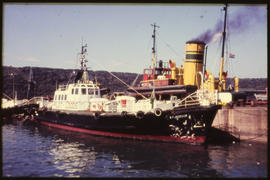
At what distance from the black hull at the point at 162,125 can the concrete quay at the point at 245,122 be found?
3.70m

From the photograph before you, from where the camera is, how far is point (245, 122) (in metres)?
22.2

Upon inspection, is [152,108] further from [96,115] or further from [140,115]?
[96,115]

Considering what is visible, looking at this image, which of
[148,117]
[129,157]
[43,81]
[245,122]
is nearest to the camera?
[129,157]

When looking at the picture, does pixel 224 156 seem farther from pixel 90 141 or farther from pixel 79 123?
pixel 79 123

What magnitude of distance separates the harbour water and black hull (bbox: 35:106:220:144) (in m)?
0.65

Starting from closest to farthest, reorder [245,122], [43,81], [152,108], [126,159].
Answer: [126,159] < [152,108] < [245,122] < [43,81]

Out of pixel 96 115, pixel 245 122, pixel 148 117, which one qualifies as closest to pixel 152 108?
pixel 148 117

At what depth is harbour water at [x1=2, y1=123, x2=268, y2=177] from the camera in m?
13.4

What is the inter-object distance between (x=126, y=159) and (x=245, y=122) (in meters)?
11.5

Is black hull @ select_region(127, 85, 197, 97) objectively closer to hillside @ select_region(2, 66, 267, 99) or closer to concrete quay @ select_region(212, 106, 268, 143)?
concrete quay @ select_region(212, 106, 268, 143)

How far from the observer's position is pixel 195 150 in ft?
59.4

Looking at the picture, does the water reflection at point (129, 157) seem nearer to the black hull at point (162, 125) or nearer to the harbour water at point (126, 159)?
the harbour water at point (126, 159)

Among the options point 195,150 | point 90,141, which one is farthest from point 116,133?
point 195,150

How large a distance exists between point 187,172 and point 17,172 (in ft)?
27.3
